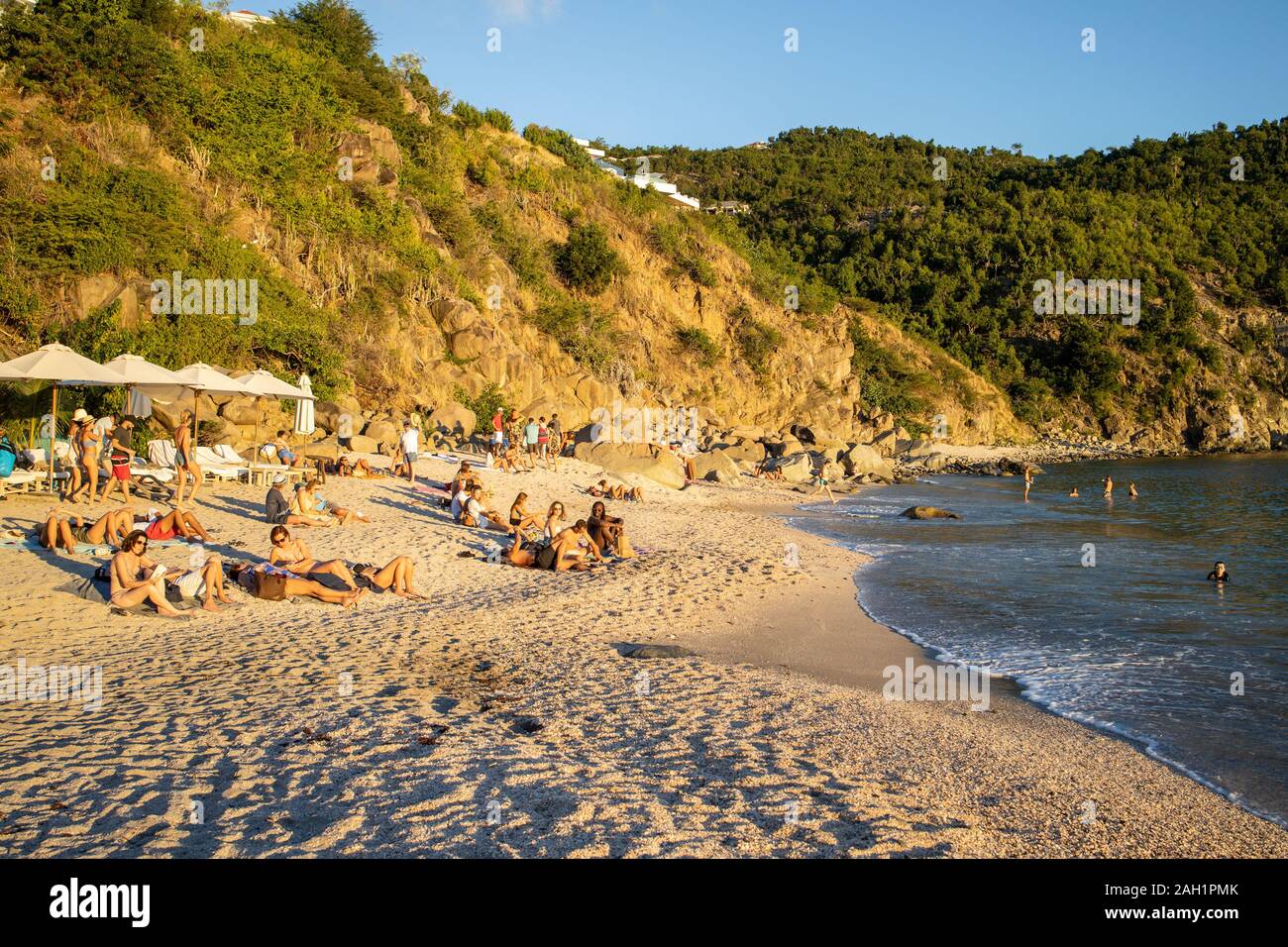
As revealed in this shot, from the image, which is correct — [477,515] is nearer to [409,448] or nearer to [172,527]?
[409,448]

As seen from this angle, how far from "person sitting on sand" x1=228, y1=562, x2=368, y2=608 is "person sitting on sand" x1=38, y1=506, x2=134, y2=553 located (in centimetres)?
221

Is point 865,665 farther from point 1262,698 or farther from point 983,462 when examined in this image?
point 983,462

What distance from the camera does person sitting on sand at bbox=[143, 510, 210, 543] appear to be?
34.3 ft

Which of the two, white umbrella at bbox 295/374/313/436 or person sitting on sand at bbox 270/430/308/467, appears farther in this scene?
white umbrella at bbox 295/374/313/436

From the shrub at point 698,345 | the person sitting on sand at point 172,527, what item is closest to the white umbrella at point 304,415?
the person sitting on sand at point 172,527

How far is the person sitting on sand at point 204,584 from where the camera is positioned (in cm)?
827

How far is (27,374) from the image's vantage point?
11.6m

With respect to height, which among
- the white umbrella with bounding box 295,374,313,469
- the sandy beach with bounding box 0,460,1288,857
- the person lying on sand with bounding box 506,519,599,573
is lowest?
the sandy beach with bounding box 0,460,1288,857

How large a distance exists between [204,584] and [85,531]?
3.19 m

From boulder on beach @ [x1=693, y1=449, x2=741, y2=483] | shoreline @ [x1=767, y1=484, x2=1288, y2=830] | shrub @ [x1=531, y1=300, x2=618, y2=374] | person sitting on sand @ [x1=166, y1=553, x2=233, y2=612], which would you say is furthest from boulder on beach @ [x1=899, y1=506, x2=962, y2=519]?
shrub @ [x1=531, y1=300, x2=618, y2=374]

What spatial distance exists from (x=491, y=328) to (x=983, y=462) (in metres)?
27.5

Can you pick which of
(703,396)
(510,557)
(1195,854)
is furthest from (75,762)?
(703,396)

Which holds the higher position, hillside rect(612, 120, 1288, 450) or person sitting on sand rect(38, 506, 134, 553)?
hillside rect(612, 120, 1288, 450)

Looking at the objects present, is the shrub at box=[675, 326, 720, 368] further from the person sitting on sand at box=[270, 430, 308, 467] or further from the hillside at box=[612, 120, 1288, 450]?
the person sitting on sand at box=[270, 430, 308, 467]
